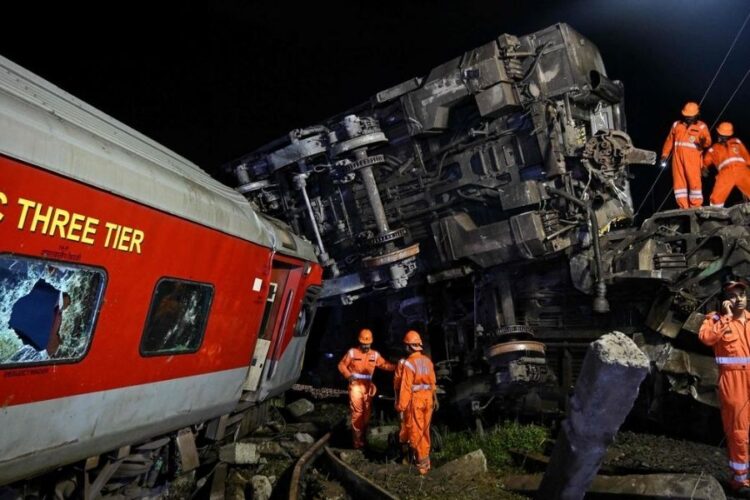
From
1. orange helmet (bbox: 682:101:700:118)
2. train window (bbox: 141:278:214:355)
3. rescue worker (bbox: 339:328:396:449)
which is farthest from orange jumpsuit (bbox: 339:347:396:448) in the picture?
orange helmet (bbox: 682:101:700:118)

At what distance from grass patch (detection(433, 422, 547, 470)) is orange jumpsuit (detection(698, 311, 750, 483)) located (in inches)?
82.4

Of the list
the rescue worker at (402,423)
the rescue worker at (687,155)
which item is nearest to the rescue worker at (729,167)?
the rescue worker at (687,155)

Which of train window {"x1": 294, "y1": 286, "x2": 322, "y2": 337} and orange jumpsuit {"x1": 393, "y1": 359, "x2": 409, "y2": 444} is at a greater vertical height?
train window {"x1": 294, "y1": 286, "x2": 322, "y2": 337}

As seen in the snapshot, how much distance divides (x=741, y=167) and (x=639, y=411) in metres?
3.94

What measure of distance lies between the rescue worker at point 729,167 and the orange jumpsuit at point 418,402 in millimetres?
5246

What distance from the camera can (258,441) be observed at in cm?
646

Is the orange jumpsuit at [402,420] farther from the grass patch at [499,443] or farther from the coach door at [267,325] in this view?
the coach door at [267,325]

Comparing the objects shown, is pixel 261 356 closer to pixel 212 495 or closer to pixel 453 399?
pixel 212 495

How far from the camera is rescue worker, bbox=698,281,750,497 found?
4.18 meters

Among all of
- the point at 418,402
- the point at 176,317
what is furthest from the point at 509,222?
the point at 176,317

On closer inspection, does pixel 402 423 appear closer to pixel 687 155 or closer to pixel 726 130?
pixel 687 155

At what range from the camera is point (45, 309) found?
284 cm

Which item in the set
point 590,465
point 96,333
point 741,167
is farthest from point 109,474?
point 741,167

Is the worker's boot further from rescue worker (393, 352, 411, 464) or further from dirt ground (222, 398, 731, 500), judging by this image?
rescue worker (393, 352, 411, 464)
